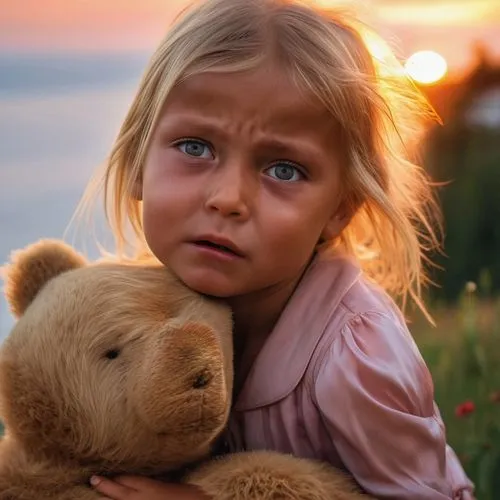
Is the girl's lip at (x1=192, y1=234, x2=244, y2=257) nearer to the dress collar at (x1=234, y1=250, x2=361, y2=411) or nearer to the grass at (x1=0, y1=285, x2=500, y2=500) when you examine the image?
the dress collar at (x1=234, y1=250, x2=361, y2=411)

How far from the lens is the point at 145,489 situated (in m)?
1.34

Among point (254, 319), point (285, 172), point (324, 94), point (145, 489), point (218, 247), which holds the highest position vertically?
point (324, 94)

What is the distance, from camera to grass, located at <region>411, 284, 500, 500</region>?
7.06 feet

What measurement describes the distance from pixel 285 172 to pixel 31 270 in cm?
40

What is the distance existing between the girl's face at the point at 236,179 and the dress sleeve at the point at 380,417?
0.56 ft

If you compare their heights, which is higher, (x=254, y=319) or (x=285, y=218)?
(x=285, y=218)

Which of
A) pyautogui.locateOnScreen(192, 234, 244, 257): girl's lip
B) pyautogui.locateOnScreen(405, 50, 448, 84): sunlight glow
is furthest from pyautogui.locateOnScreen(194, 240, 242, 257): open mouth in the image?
pyautogui.locateOnScreen(405, 50, 448, 84): sunlight glow

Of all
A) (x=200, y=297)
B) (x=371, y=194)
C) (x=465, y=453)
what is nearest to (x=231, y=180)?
(x=200, y=297)

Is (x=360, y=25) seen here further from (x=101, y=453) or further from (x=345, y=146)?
(x=101, y=453)

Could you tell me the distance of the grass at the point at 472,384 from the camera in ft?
7.06

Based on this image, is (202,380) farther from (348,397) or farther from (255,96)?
(255,96)

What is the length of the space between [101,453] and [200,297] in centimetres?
26

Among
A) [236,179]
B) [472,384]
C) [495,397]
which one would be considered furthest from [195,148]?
[472,384]

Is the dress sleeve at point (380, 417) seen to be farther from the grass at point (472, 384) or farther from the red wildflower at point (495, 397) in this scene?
the red wildflower at point (495, 397)
